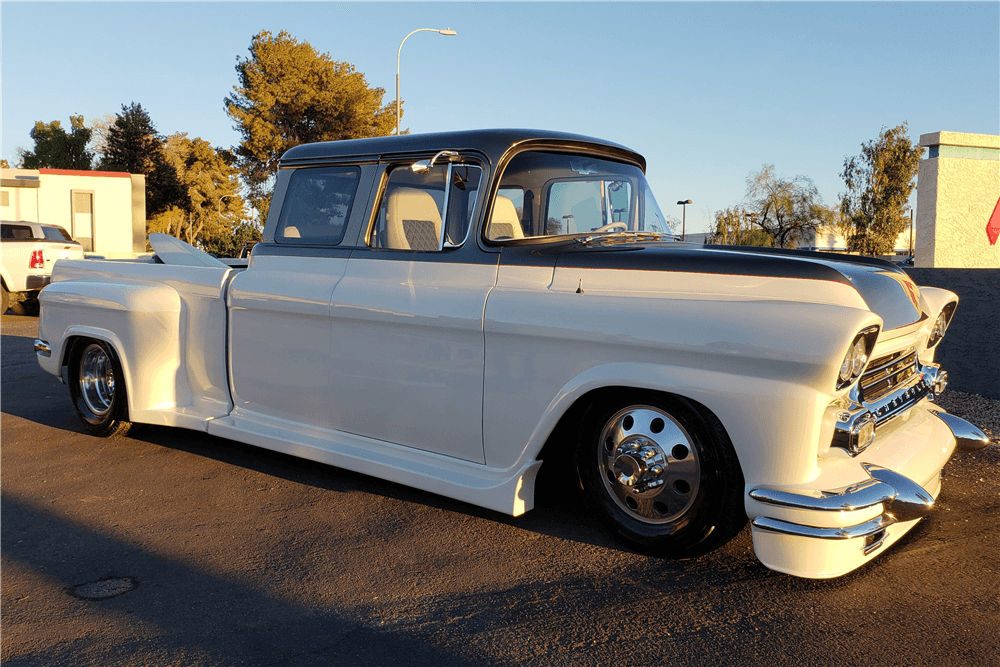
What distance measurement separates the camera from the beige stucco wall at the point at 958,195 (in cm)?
1155

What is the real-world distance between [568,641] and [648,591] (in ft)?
1.64

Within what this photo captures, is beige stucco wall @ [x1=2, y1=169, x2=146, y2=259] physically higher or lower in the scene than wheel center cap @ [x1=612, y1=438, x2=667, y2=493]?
higher

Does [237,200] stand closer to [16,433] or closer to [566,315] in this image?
[16,433]

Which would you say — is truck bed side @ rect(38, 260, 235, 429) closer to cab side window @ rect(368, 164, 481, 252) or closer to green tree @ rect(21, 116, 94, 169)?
cab side window @ rect(368, 164, 481, 252)

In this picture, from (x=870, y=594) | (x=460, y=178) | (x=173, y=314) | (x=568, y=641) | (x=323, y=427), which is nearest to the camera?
(x=568, y=641)

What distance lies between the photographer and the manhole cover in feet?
9.84

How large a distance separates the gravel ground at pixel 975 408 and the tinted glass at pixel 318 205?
4587 mm

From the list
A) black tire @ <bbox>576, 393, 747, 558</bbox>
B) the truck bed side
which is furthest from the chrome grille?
the truck bed side

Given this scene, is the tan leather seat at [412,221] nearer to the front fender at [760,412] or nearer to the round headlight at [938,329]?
the front fender at [760,412]

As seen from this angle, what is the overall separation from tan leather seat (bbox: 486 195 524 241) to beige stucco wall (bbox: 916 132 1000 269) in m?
10.1

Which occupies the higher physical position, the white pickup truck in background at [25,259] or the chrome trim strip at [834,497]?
the white pickup truck in background at [25,259]

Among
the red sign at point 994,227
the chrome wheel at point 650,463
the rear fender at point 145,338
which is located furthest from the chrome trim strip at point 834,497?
the red sign at point 994,227

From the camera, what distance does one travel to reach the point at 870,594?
296 cm

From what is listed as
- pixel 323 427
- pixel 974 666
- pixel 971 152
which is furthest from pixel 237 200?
pixel 974 666
